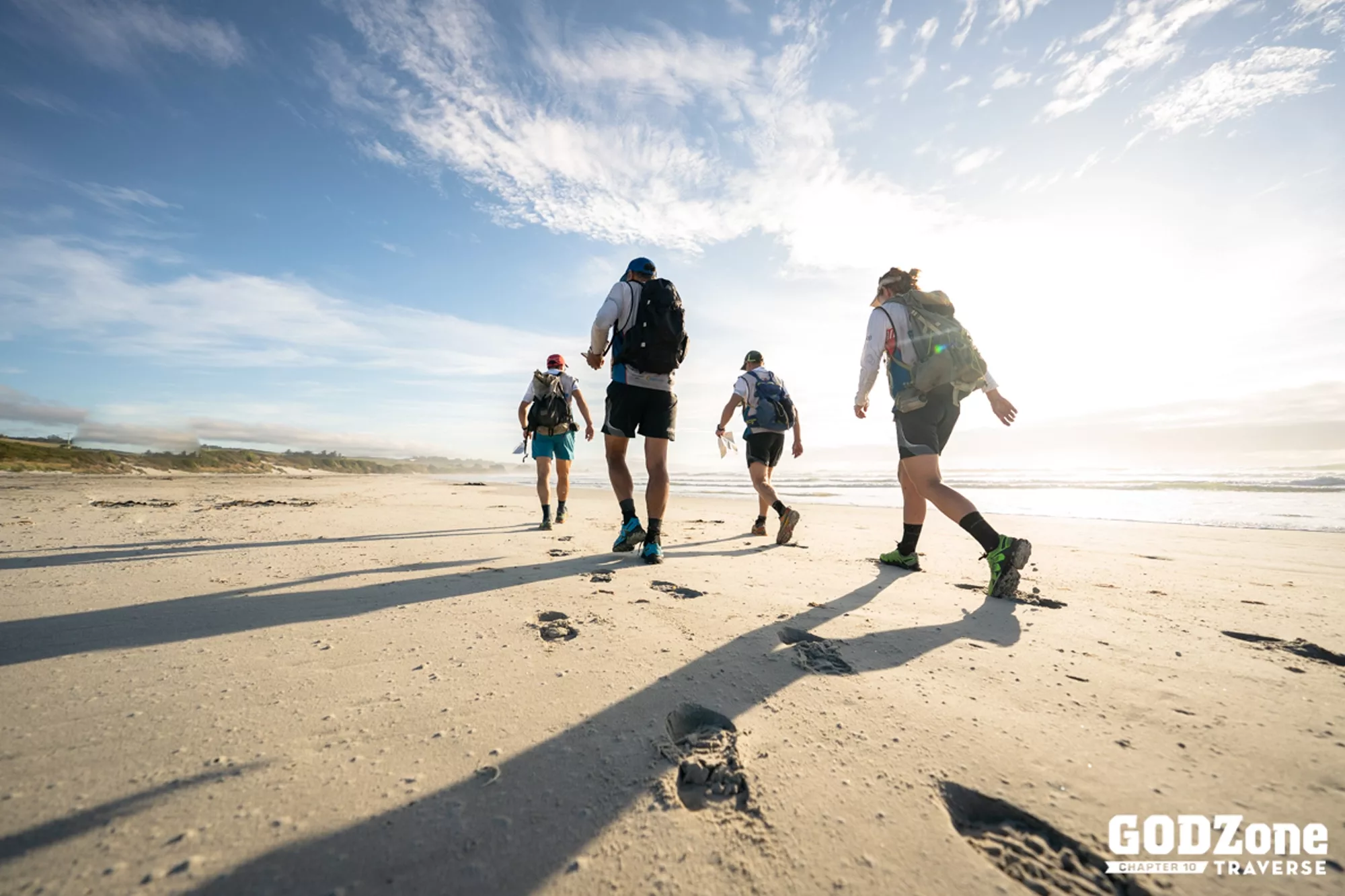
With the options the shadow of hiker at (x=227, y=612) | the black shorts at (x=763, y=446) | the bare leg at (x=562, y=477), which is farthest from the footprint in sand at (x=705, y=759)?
the bare leg at (x=562, y=477)

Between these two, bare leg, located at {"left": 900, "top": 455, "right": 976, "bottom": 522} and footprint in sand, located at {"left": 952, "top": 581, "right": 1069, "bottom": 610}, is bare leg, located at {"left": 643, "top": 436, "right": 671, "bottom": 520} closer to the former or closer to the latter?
bare leg, located at {"left": 900, "top": 455, "right": 976, "bottom": 522}

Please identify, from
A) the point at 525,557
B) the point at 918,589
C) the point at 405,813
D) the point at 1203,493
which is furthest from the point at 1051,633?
the point at 1203,493

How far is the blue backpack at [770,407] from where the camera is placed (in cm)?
545

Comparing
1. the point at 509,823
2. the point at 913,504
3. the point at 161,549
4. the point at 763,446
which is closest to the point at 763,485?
the point at 763,446

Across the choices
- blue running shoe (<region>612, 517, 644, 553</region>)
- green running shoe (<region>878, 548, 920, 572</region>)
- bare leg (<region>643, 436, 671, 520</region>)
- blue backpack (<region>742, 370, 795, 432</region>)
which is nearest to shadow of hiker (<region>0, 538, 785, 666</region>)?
blue running shoe (<region>612, 517, 644, 553</region>)

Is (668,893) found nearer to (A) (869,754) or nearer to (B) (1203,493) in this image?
(A) (869,754)

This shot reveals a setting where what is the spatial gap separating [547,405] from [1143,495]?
40.0 feet

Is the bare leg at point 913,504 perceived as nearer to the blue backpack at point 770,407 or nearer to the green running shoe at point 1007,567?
the green running shoe at point 1007,567

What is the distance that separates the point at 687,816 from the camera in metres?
1.00

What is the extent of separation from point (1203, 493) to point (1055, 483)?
14.6 feet

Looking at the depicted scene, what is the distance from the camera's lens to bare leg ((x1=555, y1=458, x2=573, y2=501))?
5980mm

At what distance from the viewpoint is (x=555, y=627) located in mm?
2039

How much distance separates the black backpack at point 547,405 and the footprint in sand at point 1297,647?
5.44m

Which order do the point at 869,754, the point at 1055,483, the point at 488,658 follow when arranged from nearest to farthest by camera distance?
the point at 869,754, the point at 488,658, the point at 1055,483
